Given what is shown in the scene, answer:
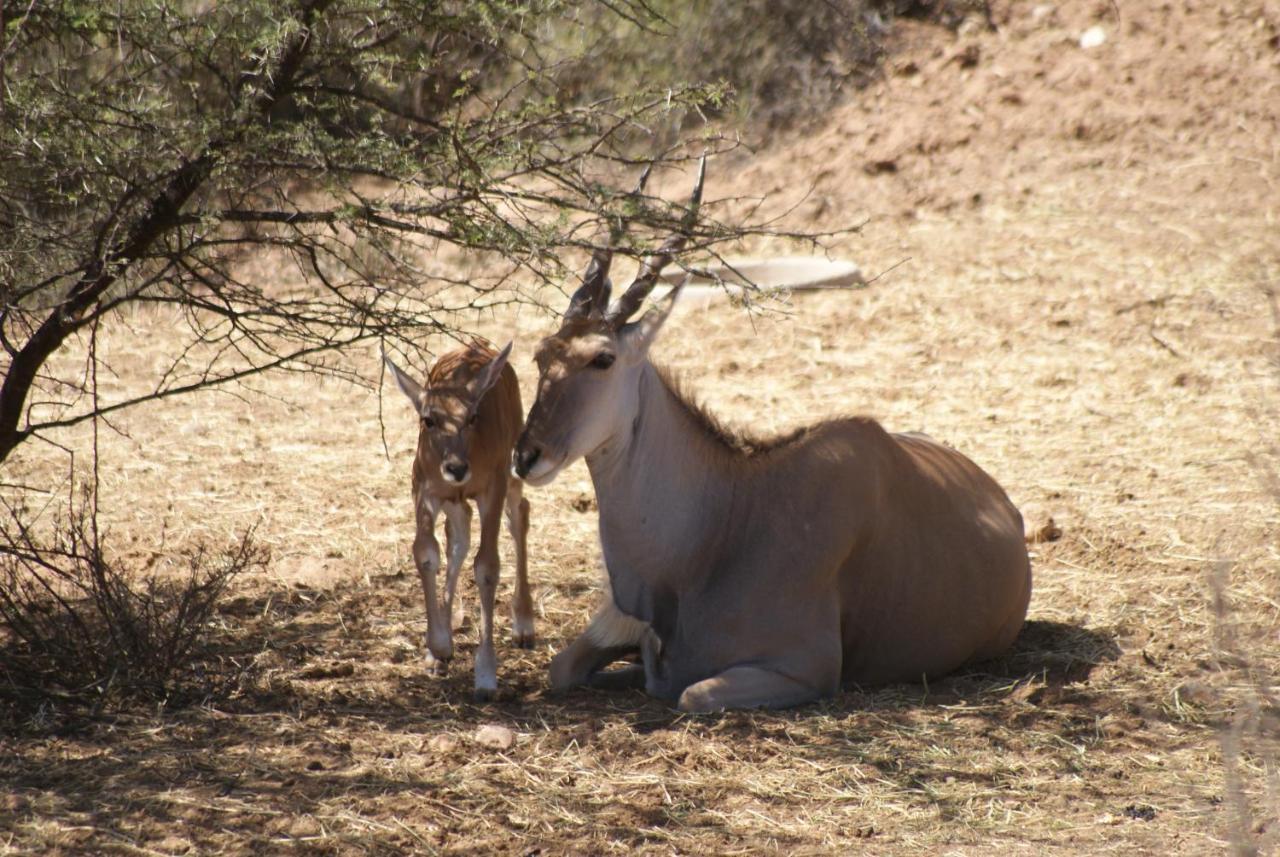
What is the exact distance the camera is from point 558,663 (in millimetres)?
5281

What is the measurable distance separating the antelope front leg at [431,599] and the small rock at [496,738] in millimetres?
796

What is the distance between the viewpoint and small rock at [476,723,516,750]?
4.46 m

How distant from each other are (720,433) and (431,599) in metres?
1.18

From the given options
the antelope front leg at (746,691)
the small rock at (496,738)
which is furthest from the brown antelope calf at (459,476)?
the antelope front leg at (746,691)

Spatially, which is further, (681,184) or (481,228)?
(681,184)

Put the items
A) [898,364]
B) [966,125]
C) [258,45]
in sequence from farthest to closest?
[966,125], [898,364], [258,45]

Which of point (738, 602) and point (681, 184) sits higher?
point (681, 184)

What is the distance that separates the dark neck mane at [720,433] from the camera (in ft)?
17.8

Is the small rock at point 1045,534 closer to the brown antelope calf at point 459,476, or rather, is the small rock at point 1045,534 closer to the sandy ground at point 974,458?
the sandy ground at point 974,458

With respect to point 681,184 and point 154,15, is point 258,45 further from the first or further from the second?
point 681,184

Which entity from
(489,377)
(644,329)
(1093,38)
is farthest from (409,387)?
(1093,38)

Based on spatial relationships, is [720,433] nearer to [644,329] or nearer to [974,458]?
[644,329]

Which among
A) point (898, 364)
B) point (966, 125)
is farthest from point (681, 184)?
point (898, 364)

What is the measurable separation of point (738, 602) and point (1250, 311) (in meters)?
5.96
